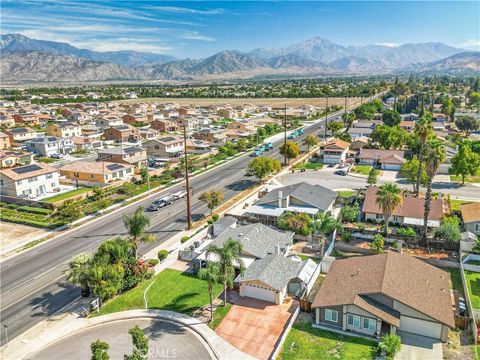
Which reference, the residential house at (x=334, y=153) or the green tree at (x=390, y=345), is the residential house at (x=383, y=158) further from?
the green tree at (x=390, y=345)

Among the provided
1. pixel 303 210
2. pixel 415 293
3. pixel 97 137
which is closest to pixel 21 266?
pixel 303 210

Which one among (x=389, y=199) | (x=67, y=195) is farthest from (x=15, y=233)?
(x=389, y=199)

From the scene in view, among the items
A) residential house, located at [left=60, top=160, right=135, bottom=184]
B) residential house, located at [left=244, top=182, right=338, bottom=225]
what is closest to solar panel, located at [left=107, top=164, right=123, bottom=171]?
residential house, located at [left=60, top=160, right=135, bottom=184]

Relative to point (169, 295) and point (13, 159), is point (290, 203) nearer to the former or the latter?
point (169, 295)

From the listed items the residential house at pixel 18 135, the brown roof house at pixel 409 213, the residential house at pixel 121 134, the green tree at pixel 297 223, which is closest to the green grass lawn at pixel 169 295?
the green tree at pixel 297 223

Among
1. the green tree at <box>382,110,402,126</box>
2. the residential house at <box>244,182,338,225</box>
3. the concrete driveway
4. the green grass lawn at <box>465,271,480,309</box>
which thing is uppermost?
the green tree at <box>382,110,402,126</box>

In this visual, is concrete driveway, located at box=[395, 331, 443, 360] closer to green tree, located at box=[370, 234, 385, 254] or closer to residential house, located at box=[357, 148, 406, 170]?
green tree, located at box=[370, 234, 385, 254]
